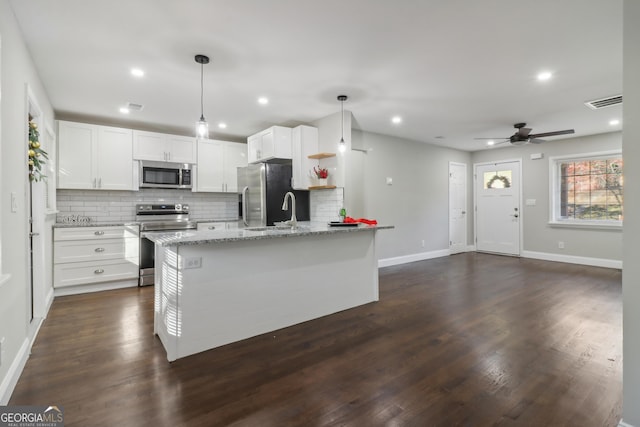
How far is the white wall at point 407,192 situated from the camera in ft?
18.9

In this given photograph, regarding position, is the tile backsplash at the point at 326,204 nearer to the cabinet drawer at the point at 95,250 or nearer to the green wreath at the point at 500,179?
the cabinet drawer at the point at 95,250

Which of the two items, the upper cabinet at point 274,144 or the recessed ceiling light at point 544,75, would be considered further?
the upper cabinet at point 274,144

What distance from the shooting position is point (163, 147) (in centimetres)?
499

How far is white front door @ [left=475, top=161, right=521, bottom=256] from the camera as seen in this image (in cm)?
691

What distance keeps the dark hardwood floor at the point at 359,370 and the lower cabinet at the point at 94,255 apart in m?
0.54

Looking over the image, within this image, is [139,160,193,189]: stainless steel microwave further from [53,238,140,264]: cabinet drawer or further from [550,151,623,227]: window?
[550,151,623,227]: window

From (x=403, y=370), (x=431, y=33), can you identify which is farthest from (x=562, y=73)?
(x=403, y=370)

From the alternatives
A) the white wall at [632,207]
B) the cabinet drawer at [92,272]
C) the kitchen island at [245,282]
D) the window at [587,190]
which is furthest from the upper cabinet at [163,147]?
the window at [587,190]

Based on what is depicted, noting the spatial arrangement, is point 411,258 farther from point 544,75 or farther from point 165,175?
point 165,175

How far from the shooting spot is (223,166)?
5.56 metres

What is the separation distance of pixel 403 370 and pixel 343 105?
10.5 ft

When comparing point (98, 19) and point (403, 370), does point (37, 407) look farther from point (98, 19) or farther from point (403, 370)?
point (98, 19)

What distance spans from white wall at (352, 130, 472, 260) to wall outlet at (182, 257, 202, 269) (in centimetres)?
366

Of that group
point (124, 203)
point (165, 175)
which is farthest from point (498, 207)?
point (124, 203)
